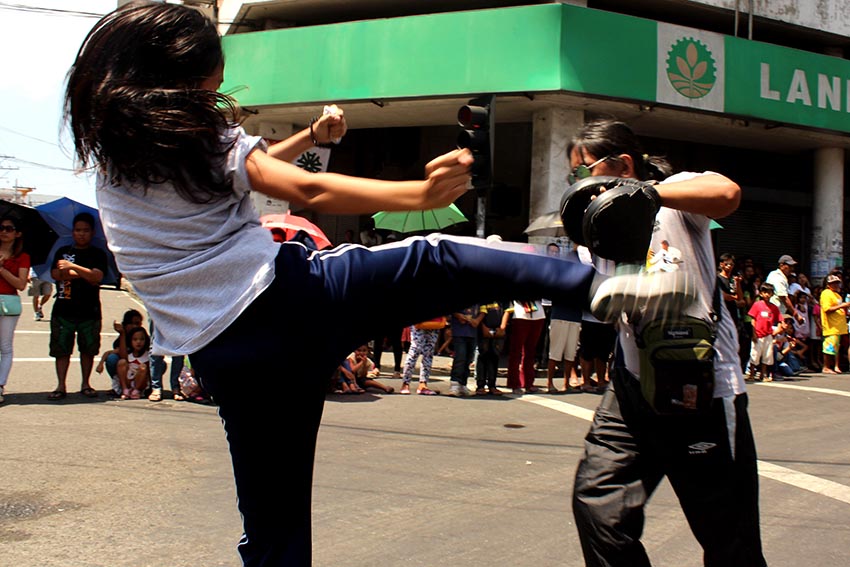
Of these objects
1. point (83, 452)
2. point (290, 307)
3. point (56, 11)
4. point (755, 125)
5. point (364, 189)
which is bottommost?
point (83, 452)

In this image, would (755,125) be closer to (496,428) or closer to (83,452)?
(496,428)

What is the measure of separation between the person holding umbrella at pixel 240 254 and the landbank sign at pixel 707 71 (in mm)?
12807

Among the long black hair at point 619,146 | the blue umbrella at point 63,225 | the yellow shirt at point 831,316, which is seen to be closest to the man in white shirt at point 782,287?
the yellow shirt at point 831,316

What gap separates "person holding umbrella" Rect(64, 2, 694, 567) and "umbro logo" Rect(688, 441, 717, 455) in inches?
30.8

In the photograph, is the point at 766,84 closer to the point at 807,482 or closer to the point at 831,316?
the point at 831,316

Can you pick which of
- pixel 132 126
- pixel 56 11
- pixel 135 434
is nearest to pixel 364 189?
pixel 132 126

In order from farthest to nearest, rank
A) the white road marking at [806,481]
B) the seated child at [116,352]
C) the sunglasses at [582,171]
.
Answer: the seated child at [116,352] < the white road marking at [806,481] < the sunglasses at [582,171]

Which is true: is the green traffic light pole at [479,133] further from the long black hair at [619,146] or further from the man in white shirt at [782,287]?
the man in white shirt at [782,287]

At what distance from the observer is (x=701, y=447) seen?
273 cm

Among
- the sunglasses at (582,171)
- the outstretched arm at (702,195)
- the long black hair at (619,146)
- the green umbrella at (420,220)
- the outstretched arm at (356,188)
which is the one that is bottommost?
the outstretched arm at (356,188)

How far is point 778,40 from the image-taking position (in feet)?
61.3

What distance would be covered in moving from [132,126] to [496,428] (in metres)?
6.54

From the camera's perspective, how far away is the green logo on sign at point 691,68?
50.2ft

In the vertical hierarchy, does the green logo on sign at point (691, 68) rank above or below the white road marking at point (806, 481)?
above
